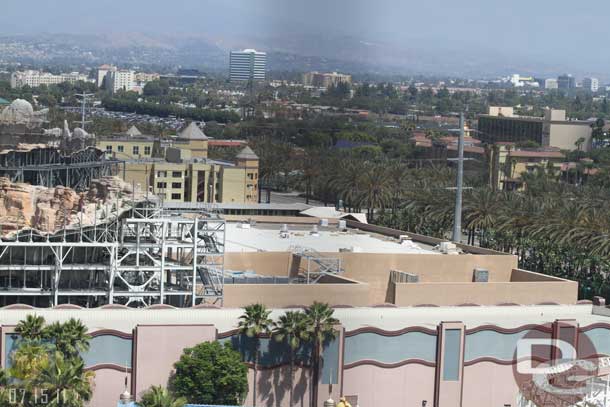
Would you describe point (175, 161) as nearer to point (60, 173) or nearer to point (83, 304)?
point (60, 173)

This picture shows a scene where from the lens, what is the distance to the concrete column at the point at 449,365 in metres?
19.8

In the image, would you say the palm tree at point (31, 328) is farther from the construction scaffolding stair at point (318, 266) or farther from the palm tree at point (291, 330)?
the construction scaffolding stair at point (318, 266)

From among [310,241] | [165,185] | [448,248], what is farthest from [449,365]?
[165,185]

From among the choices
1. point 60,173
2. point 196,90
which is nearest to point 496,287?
point 60,173

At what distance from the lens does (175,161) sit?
3919 centimetres

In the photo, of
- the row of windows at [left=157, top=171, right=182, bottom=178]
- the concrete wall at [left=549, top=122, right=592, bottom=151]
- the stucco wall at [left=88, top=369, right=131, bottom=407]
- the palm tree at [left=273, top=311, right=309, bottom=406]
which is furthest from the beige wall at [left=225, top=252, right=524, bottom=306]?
the concrete wall at [left=549, top=122, right=592, bottom=151]

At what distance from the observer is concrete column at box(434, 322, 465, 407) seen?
19766 millimetres

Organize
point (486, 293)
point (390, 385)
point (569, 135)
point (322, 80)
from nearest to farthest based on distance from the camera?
point (390, 385), point (486, 293), point (322, 80), point (569, 135)

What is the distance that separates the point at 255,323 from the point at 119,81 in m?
120

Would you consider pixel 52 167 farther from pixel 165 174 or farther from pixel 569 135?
pixel 569 135

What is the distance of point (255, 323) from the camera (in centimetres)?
1870

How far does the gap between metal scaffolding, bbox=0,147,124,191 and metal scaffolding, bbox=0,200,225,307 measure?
3388 millimetres

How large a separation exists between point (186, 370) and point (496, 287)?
20.0 feet

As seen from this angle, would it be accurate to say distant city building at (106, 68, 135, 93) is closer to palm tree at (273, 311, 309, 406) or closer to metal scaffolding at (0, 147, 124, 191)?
metal scaffolding at (0, 147, 124, 191)
